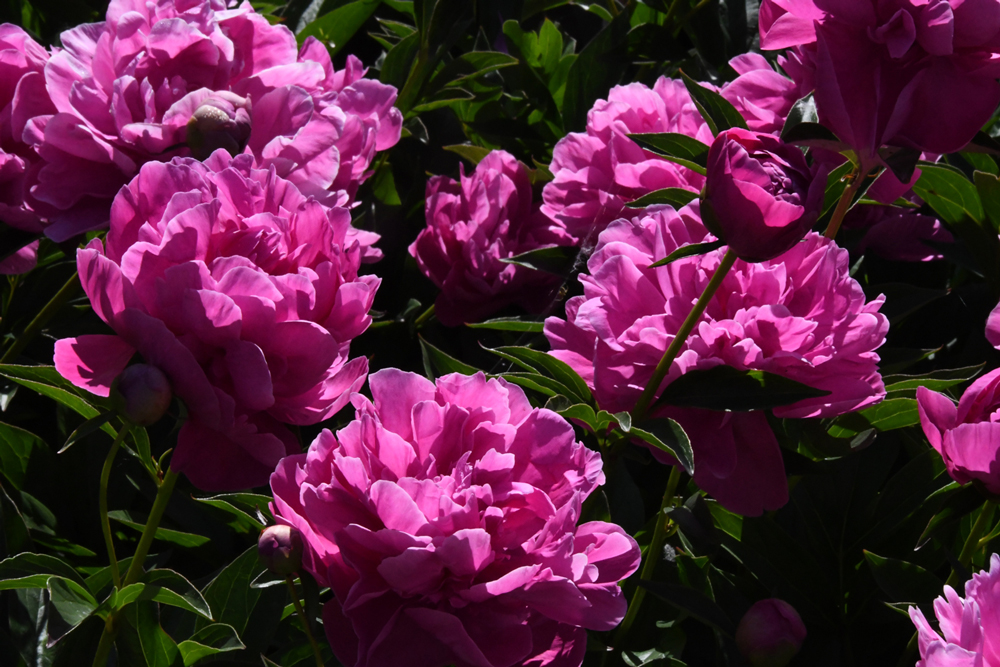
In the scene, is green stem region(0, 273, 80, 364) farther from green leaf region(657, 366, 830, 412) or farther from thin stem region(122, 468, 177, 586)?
green leaf region(657, 366, 830, 412)

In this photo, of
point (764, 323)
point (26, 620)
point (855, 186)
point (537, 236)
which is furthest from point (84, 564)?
point (855, 186)

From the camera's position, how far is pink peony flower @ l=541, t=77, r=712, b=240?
3.60ft

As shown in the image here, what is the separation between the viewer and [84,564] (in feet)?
3.54

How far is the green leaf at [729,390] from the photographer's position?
0.76 meters

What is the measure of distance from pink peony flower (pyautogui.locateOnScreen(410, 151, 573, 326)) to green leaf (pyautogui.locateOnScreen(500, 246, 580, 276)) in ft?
0.16

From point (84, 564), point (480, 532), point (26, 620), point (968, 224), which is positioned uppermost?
point (480, 532)

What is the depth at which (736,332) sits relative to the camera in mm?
784

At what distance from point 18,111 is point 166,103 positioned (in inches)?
5.8

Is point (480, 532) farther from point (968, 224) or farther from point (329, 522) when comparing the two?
point (968, 224)

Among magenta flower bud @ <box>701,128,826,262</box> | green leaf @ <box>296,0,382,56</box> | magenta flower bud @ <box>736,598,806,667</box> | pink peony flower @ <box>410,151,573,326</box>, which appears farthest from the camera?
green leaf @ <box>296,0,382,56</box>

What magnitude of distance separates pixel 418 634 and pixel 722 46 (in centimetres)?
109

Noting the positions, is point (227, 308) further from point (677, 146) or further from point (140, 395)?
point (677, 146)

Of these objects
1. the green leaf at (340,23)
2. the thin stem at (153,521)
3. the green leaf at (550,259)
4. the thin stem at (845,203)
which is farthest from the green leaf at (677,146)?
the green leaf at (340,23)

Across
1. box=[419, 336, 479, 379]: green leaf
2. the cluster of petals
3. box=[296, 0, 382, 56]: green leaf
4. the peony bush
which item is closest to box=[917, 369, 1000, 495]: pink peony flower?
the peony bush
